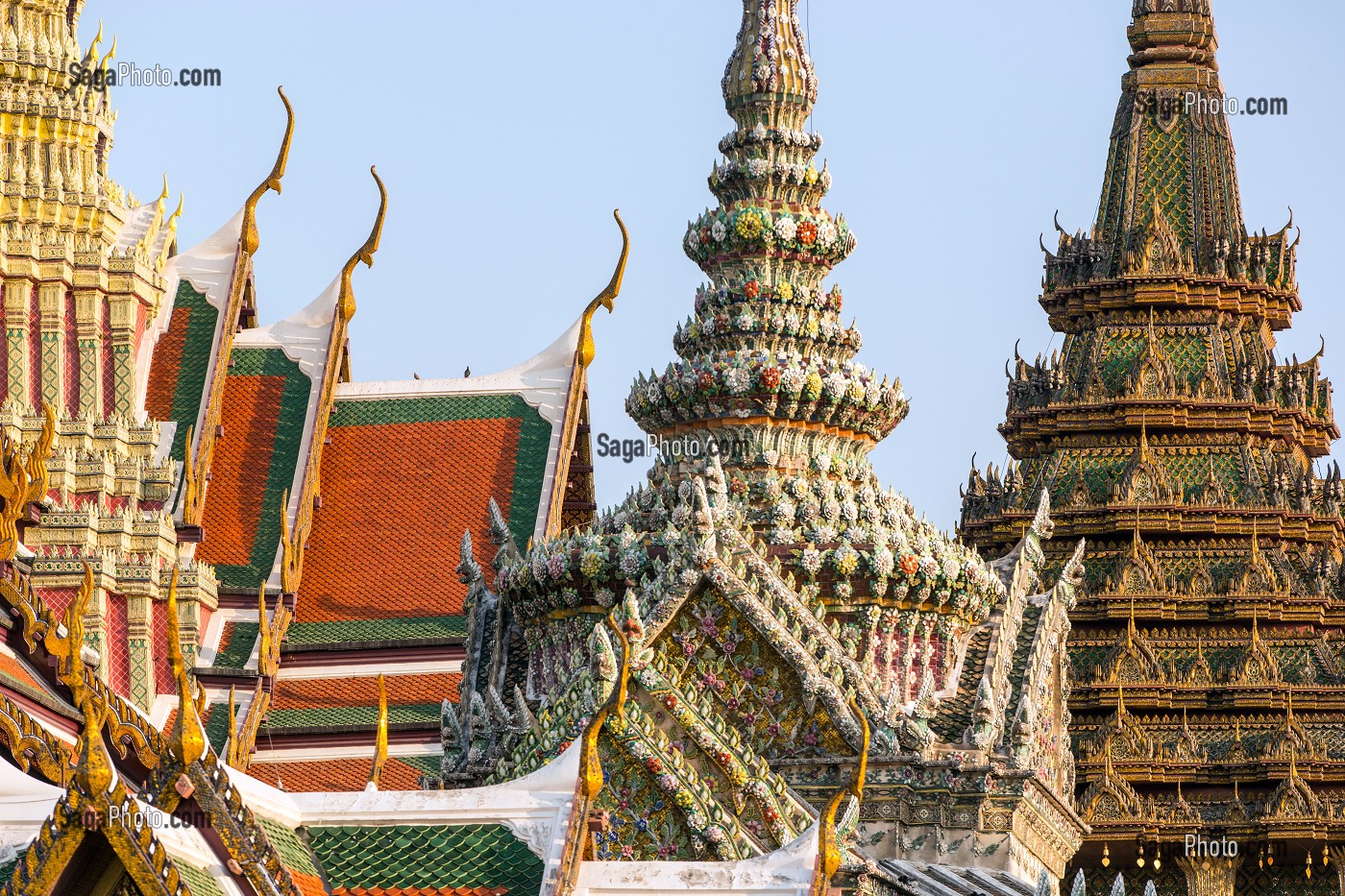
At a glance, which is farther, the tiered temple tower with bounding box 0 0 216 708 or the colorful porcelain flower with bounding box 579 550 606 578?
the tiered temple tower with bounding box 0 0 216 708

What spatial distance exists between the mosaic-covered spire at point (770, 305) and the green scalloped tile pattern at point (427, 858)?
19.1ft

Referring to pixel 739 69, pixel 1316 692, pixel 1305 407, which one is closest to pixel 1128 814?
pixel 1316 692

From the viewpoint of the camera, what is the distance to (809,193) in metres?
22.9

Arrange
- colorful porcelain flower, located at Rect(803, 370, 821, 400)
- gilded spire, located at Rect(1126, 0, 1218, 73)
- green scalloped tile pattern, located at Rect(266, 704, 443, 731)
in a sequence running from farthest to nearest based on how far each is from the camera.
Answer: gilded spire, located at Rect(1126, 0, 1218, 73) → green scalloped tile pattern, located at Rect(266, 704, 443, 731) → colorful porcelain flower, located at Rect(803, 370, 821, 400)

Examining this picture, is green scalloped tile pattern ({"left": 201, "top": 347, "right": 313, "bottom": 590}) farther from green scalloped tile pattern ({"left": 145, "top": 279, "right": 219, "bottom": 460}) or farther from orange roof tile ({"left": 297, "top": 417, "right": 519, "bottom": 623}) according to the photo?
green scalloped tile pattern ({"left": 145, "top": 279, "right": 219, "bottom": 460})

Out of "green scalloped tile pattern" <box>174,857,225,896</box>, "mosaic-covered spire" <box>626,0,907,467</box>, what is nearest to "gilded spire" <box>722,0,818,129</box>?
"mosaic-covered spire" <box>626,0,907,467</box>

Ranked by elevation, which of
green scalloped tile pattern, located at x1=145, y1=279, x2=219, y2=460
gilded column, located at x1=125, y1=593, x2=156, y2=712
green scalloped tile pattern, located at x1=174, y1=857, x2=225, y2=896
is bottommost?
green scalloped tile pattern, located at x1=174, y1=857, x2=225, y2=896

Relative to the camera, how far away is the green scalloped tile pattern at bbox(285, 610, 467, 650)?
37500 mm

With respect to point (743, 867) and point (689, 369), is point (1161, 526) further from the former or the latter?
point (743, 867)

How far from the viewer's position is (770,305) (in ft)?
73.0

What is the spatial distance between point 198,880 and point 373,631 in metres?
23.5

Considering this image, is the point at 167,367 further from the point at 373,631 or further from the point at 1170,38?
the point at 1170,38

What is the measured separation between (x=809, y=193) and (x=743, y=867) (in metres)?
7.83

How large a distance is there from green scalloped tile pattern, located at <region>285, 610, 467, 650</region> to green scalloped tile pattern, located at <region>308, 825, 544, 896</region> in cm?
2055
